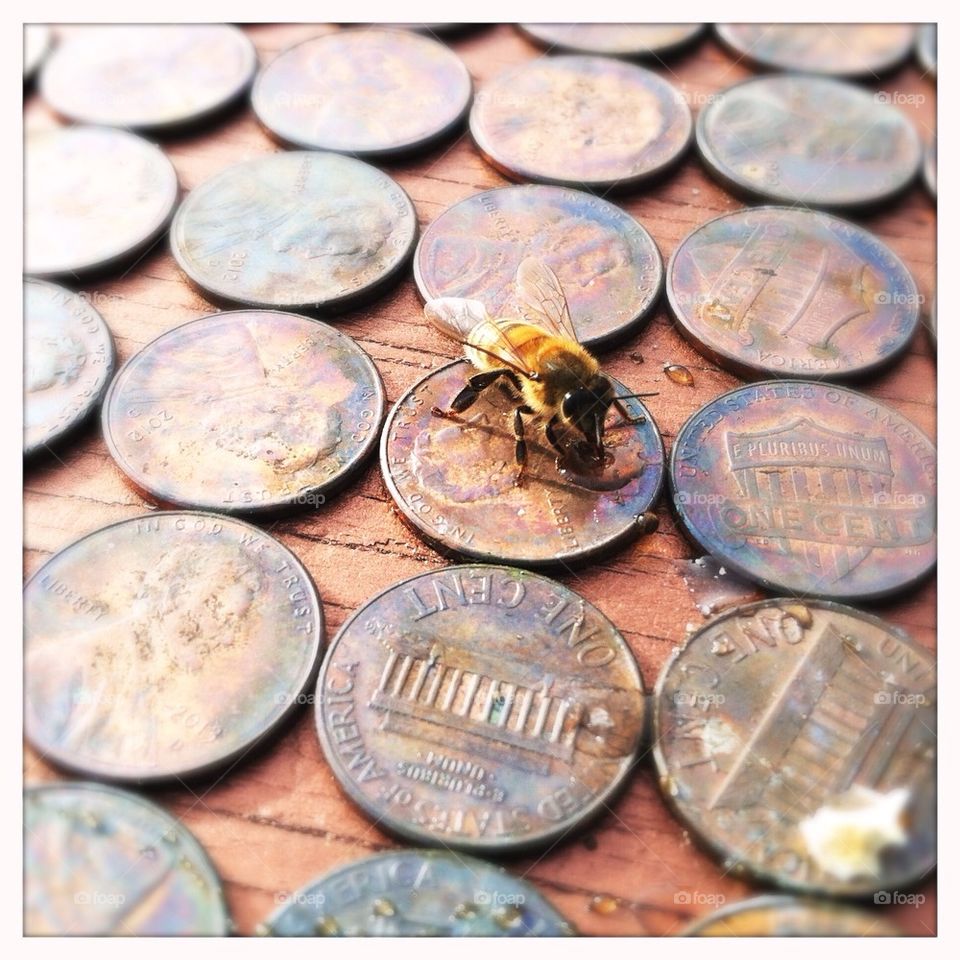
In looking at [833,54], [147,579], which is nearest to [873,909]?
[147,579]

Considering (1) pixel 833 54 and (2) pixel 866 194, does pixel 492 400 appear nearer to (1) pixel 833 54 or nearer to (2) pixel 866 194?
(2) pixel 866 194

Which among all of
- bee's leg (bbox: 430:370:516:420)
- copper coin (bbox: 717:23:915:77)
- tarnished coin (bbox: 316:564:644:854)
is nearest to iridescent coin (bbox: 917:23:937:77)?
copper coin (bbox: 717:23:915:77)

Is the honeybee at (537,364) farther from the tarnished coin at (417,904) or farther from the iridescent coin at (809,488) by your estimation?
the tarnished coin at (417,904)

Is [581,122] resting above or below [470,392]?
above

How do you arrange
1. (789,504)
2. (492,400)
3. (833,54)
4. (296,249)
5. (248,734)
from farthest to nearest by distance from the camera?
1. (833,54)
2. (296,249)
3. (492,400)
4. (789,504)
5. (248,734)

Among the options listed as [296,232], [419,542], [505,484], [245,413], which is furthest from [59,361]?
[505,484]

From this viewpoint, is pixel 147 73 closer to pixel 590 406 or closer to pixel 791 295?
pixel 590 406
